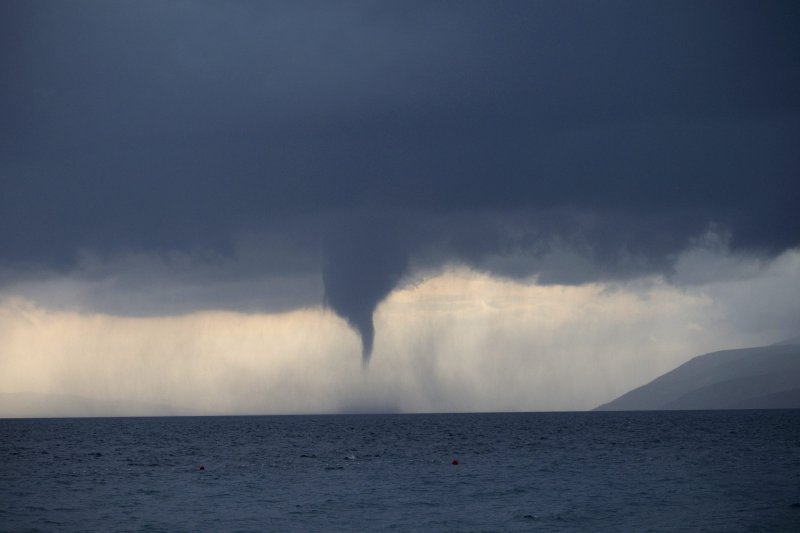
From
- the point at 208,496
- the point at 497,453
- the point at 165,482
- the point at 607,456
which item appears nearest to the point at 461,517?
the point at 208,496

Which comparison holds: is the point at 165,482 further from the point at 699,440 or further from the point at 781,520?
the point at 699,440

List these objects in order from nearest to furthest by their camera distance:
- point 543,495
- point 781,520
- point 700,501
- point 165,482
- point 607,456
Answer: point 781,520
point 700,501
point 543,495
point 165,482
point 607,456

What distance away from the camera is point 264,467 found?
81062 mm

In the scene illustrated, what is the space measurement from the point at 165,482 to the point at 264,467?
14.5 meters

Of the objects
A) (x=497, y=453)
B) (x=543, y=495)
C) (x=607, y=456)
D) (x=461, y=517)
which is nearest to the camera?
(x=461, y=517)

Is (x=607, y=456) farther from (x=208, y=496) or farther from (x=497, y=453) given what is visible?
(x=208, y=496)

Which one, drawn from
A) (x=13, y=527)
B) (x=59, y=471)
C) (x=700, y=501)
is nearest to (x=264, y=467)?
(x=59, y=471)

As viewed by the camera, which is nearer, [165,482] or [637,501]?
[637,501]

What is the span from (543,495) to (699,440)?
70.4 m

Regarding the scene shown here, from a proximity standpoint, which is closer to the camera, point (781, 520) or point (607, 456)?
point (781, 520)

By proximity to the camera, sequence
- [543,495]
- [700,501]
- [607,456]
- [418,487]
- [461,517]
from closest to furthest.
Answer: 1. [461,517]
2. [700,501]
3. [543,495]
4. [418,487]
5. [607,456]

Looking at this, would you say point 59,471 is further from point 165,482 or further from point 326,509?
point 326,509

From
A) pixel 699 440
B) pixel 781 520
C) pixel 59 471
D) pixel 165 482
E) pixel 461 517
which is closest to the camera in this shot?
pixel 781 520

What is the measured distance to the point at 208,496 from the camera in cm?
5847
